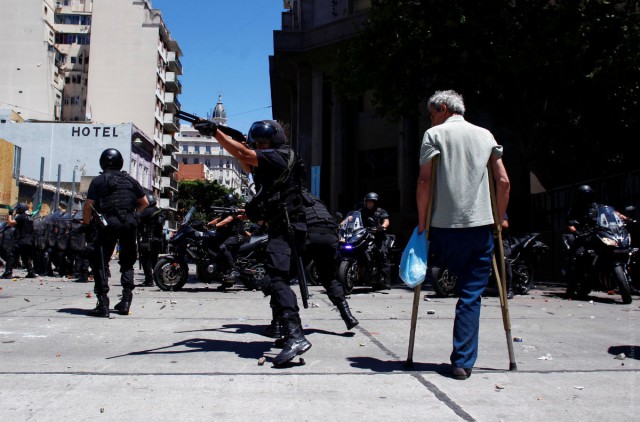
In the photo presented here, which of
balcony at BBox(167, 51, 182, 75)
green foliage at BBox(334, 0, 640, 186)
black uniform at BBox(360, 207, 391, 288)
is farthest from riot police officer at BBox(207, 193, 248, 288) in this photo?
balcony at BBox(167, 51, 182, 75)

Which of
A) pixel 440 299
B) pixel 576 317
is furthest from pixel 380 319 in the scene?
pixel 440 299

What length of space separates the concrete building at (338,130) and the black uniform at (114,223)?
21.5 m

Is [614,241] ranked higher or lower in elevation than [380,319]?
higher

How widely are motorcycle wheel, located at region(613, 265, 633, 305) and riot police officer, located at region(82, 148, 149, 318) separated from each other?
647cm

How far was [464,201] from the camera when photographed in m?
3.94

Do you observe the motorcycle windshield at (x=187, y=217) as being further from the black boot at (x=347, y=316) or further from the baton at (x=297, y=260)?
the baton at (x=297, y=260)

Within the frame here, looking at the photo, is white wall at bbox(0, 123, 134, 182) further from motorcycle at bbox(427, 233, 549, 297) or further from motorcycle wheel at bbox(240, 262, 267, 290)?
motorcycle at bbox(427, 233, 549, 297)

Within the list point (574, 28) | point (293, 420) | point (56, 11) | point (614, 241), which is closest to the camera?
point (293, 420)

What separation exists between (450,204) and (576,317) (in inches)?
151

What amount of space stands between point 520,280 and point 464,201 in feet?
22.8

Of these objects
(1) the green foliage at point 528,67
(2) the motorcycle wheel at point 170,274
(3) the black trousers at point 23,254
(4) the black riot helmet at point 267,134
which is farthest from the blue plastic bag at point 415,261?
(3) the black trousers at point 23,254

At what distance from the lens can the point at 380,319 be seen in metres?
6.70

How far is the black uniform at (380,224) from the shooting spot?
10.7 metres

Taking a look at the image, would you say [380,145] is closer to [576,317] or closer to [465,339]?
[576,317]
